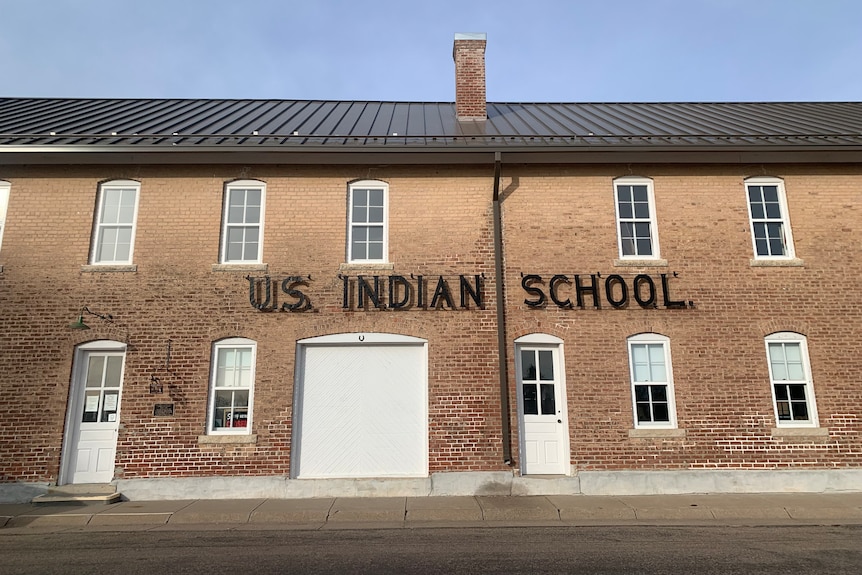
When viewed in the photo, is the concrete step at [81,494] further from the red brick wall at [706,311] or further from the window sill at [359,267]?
the red brick wall at [706,311]

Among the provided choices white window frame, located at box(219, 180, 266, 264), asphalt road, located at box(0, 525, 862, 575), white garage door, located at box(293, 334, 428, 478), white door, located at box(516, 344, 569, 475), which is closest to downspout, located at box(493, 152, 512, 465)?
white door, located at box(516, 344, 569, 475)

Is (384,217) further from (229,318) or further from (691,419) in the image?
(691,419)

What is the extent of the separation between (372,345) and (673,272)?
227 inches

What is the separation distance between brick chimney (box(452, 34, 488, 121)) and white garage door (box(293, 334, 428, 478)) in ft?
22.0

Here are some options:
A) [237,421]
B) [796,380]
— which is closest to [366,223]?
[237,421]

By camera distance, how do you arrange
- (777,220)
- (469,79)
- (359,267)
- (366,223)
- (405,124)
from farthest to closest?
(469,79)
(405,124)
(777,220)
(366,223)
(359,267)

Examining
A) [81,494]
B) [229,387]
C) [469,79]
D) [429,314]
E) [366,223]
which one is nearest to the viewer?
[81,494]

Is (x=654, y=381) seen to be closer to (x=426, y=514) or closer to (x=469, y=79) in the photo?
(x=426, y=514)

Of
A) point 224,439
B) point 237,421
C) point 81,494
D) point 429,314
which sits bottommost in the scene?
point 81,494

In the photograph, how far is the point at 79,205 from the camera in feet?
31.8

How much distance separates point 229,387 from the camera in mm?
9086

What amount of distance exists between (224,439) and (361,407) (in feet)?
7.80

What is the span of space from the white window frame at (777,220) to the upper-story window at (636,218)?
1.87m

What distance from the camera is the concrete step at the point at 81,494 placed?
8203 millimetres
